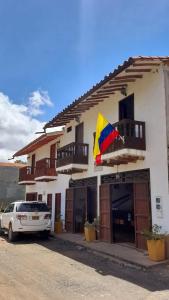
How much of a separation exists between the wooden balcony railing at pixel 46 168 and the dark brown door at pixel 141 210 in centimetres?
917

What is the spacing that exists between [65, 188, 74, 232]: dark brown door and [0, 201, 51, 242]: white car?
7.13ft

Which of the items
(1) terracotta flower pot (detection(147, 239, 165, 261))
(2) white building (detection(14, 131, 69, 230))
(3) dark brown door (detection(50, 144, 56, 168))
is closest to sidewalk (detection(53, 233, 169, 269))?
(1) terracotta flower pot (detection(147, 239, 165, 261))

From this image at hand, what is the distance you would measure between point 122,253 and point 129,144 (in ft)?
11.9

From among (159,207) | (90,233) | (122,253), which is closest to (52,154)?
(90,233)

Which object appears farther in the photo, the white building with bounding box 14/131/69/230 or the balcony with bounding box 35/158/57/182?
the balcony with bounding box 35/158/57/182

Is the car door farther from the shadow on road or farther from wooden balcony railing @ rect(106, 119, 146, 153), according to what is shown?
wooden balcony railing @ rect(106, 119, 146, 153)

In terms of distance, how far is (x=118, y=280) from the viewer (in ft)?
23.8

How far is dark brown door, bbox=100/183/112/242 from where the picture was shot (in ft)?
41.7

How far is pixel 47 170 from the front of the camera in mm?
19719

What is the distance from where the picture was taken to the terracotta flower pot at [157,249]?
910 centimetres

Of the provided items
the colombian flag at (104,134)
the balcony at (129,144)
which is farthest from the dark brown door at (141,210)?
the colombian flag at (104,134)

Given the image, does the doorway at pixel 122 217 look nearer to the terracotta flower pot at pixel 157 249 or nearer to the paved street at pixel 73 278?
the paved street at pixel 73 278

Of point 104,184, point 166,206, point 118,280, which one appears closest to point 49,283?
point 118,280

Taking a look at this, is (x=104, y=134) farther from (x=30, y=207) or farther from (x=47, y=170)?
(x=47, y=170)
